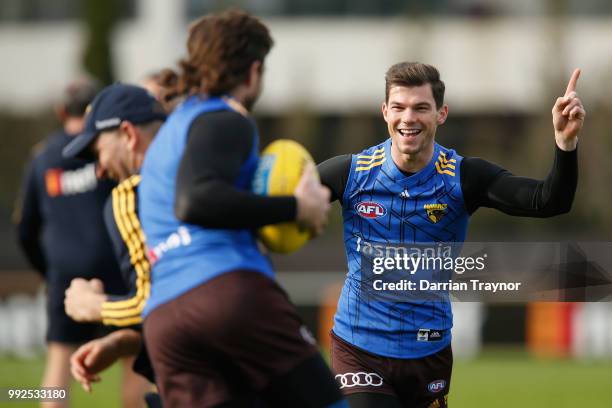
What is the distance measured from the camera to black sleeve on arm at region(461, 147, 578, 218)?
518 centimetres

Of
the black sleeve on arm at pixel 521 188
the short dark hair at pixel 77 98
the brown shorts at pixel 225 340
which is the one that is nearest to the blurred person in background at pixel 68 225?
the short dark hair at pixel 77 98

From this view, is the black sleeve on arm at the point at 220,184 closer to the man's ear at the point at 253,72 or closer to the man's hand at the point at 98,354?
the man's ear at the point at 253,72

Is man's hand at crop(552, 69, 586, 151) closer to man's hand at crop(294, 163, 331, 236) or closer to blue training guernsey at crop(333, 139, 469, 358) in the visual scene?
blue training guernsey at crop(333, 139, 469, 358)

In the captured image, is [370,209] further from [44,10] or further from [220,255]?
[44,10]

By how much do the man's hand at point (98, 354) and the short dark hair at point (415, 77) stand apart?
1626mm

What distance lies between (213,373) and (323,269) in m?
12.9

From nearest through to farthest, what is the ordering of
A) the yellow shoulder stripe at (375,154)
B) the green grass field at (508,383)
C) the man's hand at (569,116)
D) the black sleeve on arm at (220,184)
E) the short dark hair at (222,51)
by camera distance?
1. the black sleeve on arm at (220,184)
2. the short dark hair at (222,51)
3. the man's hand at (569,116)
4. the yellow shoulder stripe at (375,154)
5. the green grass field at (508,383)

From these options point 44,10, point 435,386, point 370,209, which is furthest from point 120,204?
point 44,10

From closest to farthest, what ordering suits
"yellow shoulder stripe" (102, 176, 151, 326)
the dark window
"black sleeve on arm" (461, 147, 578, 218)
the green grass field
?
"yellow shoulder stripe" (102, 176, 151, 326) → "black sleeve on arm" (461, 147, 578, 218) → the green grass field → the dark window

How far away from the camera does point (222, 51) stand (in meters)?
4.22

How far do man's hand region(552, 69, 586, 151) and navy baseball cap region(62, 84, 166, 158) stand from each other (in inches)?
65.5

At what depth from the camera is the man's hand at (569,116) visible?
5035 mm

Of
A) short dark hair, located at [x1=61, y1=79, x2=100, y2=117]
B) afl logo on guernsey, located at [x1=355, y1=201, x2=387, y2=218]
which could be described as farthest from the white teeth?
short dark hair, located at [x1=61, y1=79, x2=100, y2=117]

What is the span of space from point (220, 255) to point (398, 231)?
1514 millimetres
